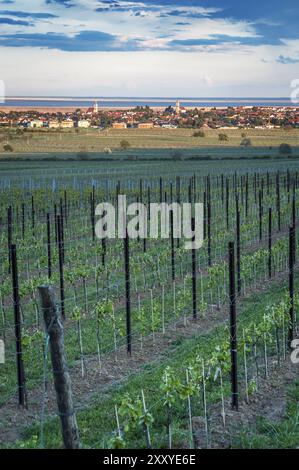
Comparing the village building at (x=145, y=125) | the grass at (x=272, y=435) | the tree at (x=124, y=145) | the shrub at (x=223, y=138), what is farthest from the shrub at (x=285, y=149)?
the village building at (x=145, y=125)

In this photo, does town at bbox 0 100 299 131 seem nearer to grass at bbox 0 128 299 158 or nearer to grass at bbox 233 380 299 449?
grass at bbox 0 128 299 158

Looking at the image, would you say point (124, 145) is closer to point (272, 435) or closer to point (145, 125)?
point (145, 125)

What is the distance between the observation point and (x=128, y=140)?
288 ft

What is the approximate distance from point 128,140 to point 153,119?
36.2 m

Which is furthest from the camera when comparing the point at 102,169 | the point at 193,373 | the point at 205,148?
the point at 205,148

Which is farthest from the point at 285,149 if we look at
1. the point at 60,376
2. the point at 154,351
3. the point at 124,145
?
the point at 60,376

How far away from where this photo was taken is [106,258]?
1658 centimetres

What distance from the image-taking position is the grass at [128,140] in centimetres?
7619

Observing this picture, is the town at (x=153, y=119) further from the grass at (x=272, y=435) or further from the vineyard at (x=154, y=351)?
the grass at (x=272, y=435)

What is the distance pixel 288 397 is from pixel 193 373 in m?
1.54

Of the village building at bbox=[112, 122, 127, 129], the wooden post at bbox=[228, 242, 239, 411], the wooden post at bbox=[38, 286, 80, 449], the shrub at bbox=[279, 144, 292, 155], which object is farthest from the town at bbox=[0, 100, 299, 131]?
the wooden post at bbox=[38, 286, 80, 449]
